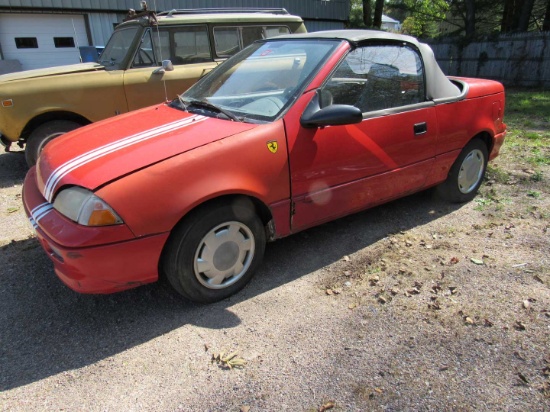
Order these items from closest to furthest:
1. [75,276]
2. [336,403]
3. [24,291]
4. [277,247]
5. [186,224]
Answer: [336,403] < [75,276] < [186,224] < [24,291] < [277,247]

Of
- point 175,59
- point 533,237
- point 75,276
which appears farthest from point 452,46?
point 75,276

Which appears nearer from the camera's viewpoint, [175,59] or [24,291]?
[24,291]

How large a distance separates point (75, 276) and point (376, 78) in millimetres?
2662

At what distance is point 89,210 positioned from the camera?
230 cm

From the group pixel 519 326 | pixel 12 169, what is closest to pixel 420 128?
pixel 519 326

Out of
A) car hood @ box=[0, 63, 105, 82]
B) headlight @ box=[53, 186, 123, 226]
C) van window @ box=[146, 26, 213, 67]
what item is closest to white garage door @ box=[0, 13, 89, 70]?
car hood @ box=[0, 63, 105, 82]

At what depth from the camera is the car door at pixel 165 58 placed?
5660 millimetres

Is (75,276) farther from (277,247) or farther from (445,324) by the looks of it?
(445,324)

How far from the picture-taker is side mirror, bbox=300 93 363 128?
280 cm

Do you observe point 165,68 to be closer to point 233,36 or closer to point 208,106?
point 233,36

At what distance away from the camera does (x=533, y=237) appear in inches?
146

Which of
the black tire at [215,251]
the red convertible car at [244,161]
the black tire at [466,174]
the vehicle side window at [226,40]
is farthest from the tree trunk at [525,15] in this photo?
the black tire at [215,251]

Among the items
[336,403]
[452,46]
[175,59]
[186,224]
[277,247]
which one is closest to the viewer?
[336,403]

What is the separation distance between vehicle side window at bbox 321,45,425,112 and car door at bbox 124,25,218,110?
319cm
